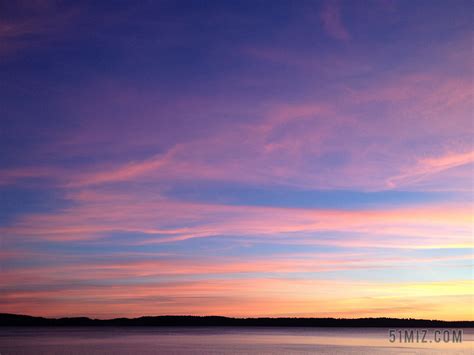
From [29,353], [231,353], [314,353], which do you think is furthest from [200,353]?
[29,353]

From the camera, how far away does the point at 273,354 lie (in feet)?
260

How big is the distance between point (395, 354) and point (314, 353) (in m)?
10.3

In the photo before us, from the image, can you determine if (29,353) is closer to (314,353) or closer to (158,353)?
(158,353)

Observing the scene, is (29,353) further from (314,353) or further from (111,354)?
(314,353)

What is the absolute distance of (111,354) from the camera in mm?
77062

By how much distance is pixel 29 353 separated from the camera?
79.0 metres

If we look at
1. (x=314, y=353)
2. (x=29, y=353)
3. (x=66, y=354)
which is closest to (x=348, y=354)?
(x=314, y=353)

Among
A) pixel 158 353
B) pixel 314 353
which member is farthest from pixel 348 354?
pixel 158 353

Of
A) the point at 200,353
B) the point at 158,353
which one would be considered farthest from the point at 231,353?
the point at 158,353

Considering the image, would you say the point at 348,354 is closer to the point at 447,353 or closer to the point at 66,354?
the point at 447,353

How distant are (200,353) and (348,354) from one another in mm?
19202

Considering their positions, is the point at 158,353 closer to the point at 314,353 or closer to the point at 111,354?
the point at 111,354

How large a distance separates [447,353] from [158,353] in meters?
36.6

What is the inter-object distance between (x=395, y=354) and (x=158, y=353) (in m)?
30.3
